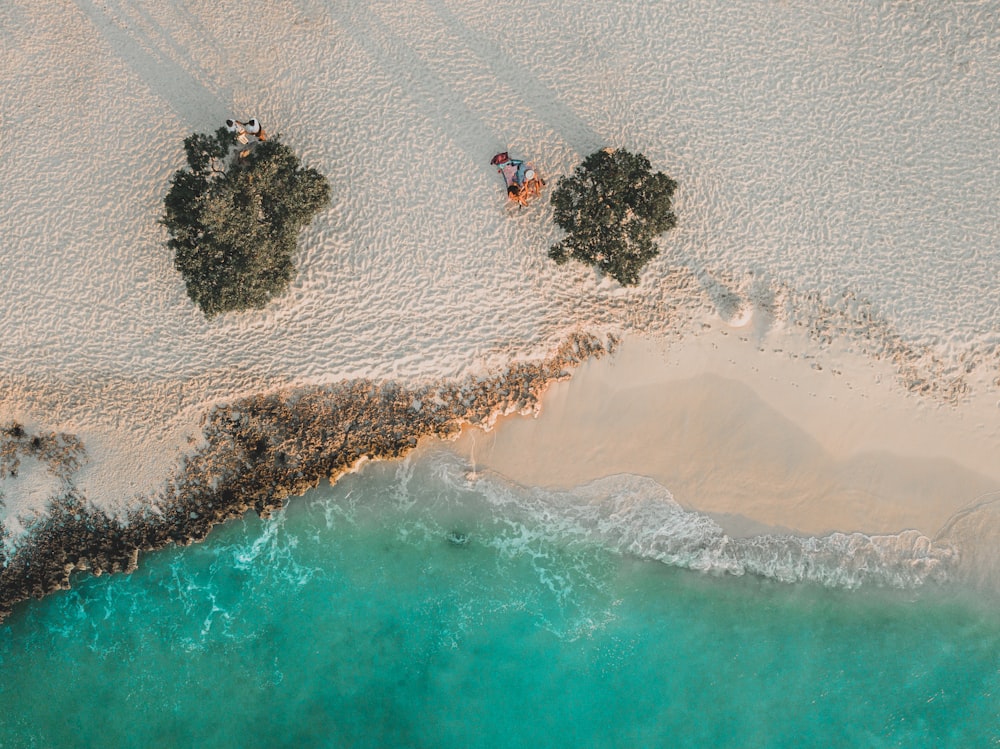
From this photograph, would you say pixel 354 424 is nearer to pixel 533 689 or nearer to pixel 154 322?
pixel 154 322

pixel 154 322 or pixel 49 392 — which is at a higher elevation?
pixel 154 322

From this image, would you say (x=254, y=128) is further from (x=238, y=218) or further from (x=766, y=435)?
(x=766, y=435)

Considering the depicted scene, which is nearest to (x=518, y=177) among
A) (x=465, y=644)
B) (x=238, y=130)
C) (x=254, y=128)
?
(x=254, y=128)

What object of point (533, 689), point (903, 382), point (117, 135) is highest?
point (903, 382)

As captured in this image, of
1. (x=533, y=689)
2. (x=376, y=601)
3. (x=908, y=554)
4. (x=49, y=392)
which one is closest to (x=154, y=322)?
(x=49, y=392)

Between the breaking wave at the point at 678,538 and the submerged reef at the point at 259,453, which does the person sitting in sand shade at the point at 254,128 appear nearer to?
the submerged reef at the point at 259,453

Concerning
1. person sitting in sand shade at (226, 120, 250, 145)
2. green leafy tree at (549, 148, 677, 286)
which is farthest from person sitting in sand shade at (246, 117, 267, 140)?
green leafy tree at (549, 148, 677, 286)
